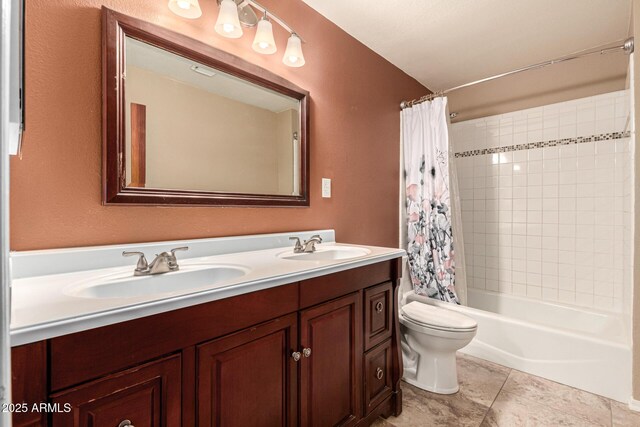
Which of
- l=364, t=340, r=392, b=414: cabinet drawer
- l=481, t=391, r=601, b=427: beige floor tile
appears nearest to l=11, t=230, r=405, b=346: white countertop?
l=364, t=340, r=392, b=414: cabinet drawer

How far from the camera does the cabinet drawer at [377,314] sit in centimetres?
134

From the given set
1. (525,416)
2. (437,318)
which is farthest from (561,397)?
(437,318)

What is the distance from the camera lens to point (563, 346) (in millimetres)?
1801

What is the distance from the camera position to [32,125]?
3.10 ft

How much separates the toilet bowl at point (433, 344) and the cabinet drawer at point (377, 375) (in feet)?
1.12

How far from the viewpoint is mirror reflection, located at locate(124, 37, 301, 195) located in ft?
3.81

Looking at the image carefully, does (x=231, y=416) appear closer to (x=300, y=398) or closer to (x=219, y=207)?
(x=300, y=398)

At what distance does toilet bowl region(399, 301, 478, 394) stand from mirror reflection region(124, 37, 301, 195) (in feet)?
3.51

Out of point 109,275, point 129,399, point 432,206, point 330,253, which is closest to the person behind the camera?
point 129,399

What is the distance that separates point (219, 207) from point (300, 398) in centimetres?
87

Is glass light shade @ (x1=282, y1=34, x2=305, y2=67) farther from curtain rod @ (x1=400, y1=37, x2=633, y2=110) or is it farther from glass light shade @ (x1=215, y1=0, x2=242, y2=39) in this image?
curtain rod @ (x1=400, y1=37, x2=633, y2=110)

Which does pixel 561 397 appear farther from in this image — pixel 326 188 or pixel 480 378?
pixel 326 188

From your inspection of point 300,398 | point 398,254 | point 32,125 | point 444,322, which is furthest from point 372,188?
point 32,125

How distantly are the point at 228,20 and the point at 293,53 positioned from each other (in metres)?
0.39
